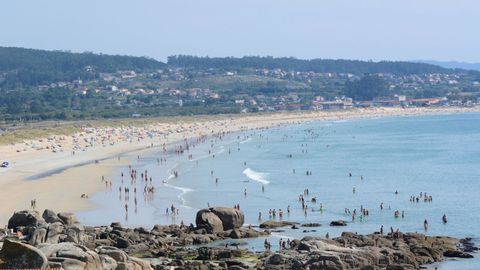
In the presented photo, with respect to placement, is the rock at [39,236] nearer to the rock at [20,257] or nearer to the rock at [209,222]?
the rock at [209,222]

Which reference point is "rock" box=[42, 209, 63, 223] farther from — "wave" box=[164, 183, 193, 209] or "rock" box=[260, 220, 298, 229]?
"wave" box=[164, 183, 193, 209]

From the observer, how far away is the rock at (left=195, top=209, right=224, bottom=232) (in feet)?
126

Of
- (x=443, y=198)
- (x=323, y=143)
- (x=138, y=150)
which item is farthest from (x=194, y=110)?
(x=443, y=198)

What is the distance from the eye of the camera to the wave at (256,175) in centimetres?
6311

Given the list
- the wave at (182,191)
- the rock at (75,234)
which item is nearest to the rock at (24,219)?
the rock at (75,234)

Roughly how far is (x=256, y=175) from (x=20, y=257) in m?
47.7

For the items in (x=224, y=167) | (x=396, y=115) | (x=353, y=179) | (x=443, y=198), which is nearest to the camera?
(x=443, y=198)

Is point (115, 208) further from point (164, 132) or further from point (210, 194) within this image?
point (164, 132)

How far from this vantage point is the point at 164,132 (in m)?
121

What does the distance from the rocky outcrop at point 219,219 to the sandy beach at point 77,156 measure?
10862 millimetres

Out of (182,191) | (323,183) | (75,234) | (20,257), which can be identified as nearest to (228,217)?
(75,234)

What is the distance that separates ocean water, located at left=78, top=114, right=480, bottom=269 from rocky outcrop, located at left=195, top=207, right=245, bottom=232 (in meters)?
1.97

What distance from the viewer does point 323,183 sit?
6219 centimetres

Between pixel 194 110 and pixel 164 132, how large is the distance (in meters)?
48.9
